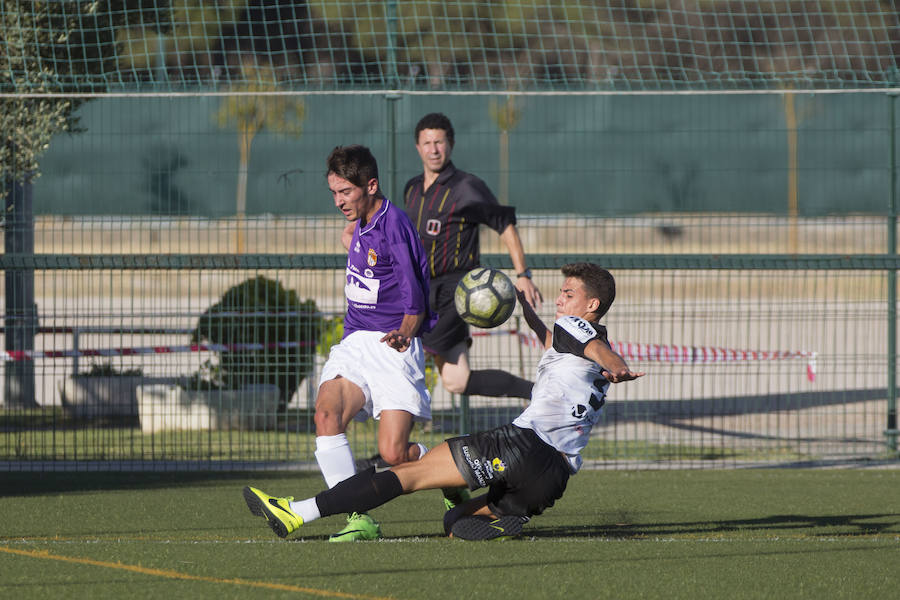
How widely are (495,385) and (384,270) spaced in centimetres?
207

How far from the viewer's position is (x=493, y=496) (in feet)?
19.6

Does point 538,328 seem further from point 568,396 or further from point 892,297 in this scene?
point 892,297

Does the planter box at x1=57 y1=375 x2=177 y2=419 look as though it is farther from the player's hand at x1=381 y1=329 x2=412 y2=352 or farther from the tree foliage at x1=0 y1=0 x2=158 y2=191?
the player's hand at x1=381 y1=329 x2=412 y2=352

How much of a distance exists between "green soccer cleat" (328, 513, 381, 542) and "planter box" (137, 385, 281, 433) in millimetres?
4653

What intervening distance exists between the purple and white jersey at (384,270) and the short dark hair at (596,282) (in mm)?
796

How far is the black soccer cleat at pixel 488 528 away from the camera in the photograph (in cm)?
592

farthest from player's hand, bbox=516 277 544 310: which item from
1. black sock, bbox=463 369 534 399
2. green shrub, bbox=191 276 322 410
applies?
green shrub, bbox=191 276 322 410

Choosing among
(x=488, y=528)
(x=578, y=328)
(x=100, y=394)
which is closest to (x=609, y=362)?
(x=578, y=328)

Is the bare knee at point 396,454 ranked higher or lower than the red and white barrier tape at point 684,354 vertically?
lower

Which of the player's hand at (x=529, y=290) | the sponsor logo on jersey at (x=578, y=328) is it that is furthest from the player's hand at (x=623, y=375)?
the player's hand at (x=529, y=290)

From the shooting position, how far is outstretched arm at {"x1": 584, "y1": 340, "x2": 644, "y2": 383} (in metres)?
5.43

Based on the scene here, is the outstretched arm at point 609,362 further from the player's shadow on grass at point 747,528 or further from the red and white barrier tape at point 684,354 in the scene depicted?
the red and white barrier tape at point 684,354

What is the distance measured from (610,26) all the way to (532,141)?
8.79ft

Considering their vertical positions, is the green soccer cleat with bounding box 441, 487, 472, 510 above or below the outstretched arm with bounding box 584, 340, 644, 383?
below
